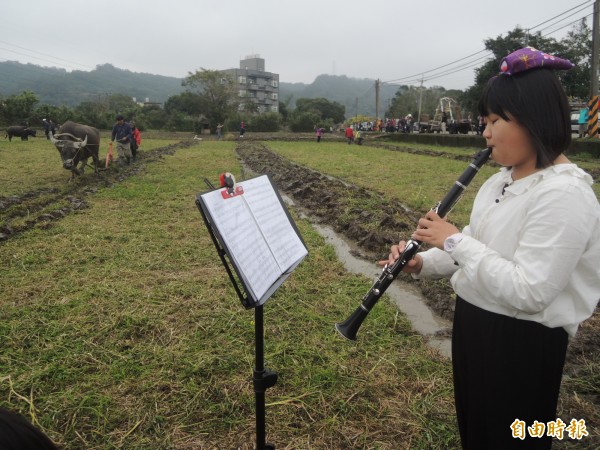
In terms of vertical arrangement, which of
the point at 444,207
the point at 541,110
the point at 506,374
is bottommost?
the point at 506,374

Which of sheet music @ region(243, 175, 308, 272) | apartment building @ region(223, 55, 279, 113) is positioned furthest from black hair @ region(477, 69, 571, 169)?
apartment building @ region(223, 55, 279, 113)

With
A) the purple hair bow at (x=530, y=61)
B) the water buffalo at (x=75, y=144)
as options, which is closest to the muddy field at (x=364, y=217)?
the purple hair bow at (x=530, y=61)

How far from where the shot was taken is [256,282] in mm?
1742

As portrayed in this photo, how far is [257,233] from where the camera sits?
1892 millimetres

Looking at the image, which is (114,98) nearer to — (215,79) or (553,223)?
(215,79)

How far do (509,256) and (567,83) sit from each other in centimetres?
3117

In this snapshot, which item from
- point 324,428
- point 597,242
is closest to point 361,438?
point 324,428

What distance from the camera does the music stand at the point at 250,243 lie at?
165 cm

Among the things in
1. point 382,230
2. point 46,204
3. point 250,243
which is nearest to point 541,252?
point 250,243

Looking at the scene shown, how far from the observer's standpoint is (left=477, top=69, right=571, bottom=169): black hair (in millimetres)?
1438

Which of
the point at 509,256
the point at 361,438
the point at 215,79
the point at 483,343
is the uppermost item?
the point at 215,79

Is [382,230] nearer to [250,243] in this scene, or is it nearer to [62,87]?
[250,243]

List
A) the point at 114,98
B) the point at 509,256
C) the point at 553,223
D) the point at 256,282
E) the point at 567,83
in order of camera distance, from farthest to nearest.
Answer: the point at 114,98 < the point at 567,83 < the point at 256,282 < the point at 509,256 < the point at 553,223

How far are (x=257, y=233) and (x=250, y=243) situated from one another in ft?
0.29
